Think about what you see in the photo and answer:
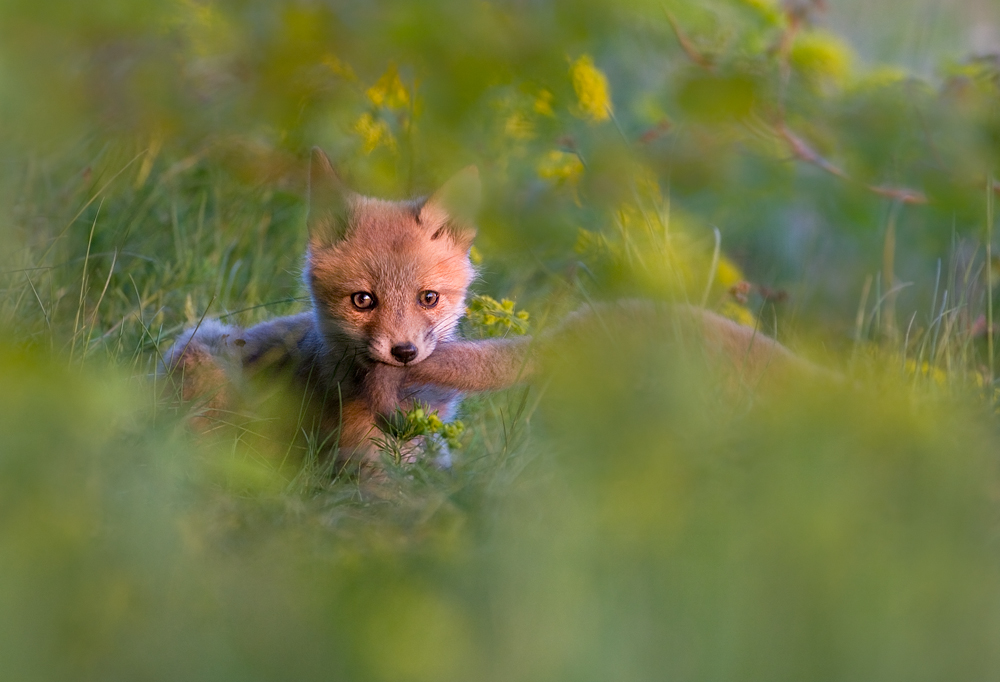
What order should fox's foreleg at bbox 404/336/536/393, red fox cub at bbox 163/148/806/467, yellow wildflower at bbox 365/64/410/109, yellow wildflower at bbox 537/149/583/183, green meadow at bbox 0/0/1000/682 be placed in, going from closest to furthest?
1. green meadow at bbox 0/0/1000/682
2. yellow wildflower at bbox 365/64/410/109
3. fox's foreleg at bbox 404/336/536/393
4. red fox cub at bbox 163/148/806/467
5. yellow wildflower at bbox 537/149/583/183

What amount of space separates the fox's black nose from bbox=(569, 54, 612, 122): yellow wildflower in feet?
2.78

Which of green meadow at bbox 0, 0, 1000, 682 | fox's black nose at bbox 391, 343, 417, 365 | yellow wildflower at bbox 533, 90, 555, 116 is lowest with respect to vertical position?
fox's black nose at bbox 391, 343, 417, 365

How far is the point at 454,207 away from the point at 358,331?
50 cm

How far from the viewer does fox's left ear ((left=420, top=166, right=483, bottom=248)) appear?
294 cm

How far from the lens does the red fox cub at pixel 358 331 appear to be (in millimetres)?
2982

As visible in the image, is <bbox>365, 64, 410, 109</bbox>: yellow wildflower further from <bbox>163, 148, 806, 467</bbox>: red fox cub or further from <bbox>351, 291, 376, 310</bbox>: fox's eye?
<bbox>351, 291, 376, 310</bbox>: fox's eye

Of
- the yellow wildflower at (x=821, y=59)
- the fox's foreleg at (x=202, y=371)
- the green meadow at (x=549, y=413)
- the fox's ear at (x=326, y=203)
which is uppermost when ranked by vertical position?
the yellow wildflower at (x=821, y=59)

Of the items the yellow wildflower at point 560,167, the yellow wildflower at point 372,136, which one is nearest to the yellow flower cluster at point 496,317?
the yellow wildflower at point 560,167

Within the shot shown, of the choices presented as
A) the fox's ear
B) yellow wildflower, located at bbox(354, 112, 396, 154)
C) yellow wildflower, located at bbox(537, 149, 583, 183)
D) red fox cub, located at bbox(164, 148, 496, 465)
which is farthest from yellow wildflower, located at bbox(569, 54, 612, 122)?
the fox's ear

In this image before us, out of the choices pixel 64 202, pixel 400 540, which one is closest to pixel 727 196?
pixel 400 540

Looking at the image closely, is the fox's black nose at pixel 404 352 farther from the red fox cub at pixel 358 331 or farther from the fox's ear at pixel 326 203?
the fox's ear at pixel 326 203

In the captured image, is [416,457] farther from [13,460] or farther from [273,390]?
[13,460]

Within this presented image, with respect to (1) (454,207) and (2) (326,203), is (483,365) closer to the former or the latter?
(1) (454,207)

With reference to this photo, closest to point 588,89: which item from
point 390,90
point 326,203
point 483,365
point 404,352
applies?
point 390,90
